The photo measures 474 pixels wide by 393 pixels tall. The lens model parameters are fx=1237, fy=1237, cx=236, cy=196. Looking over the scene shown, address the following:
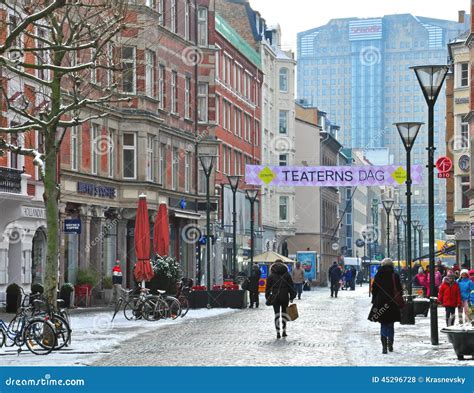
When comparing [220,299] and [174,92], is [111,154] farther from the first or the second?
[220,299]

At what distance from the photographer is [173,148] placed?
191ft

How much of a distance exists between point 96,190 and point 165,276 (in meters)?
11.9

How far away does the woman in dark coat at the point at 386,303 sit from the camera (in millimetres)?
19859

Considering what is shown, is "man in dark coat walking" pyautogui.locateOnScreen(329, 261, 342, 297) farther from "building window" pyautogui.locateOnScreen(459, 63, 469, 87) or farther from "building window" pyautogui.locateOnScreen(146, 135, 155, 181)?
"building window" pyautogui.locateOnScreen(459, 63, 469, 87)

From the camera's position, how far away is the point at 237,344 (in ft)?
72.2

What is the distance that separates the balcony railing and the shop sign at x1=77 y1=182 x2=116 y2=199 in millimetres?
7285

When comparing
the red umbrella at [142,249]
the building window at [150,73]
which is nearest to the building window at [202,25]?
the building window at [150,73]

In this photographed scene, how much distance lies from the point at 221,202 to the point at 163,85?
18.2m

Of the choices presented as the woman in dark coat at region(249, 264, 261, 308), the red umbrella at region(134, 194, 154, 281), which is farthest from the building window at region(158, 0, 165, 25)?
the red umbrella at region(134, 194, 154, 281)

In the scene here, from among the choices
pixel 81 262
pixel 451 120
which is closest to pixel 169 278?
pixel 81 262

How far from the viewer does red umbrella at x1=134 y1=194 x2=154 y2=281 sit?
3497 centimetres

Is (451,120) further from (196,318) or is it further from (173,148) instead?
(196,318)

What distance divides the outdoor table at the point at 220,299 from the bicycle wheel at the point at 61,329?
765 inches

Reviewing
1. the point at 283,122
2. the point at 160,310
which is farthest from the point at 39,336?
the point at 283,122
